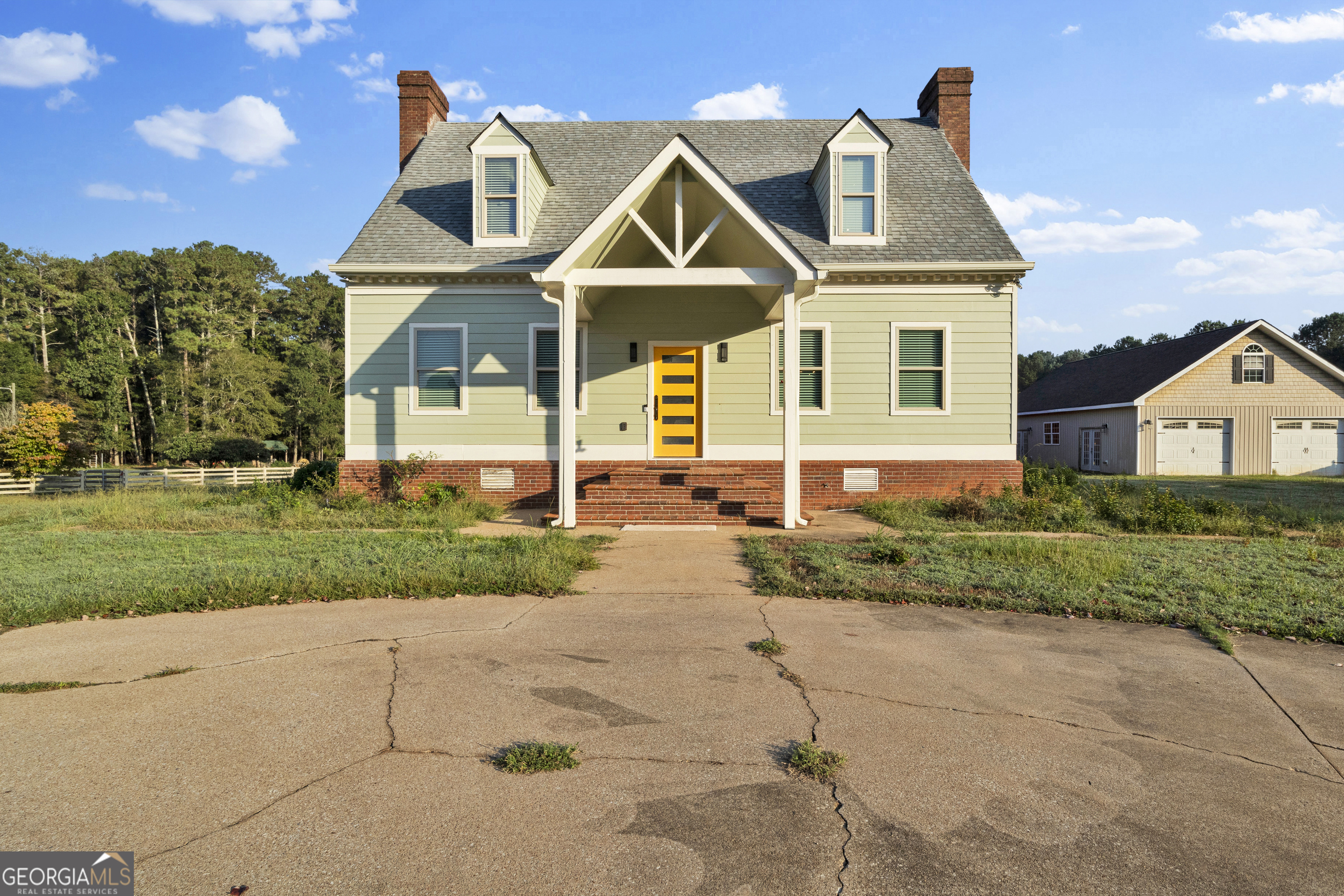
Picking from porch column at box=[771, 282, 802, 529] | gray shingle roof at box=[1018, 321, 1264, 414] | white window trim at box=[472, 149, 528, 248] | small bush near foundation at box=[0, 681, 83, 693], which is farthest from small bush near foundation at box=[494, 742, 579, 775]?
gray shingle roof at box=[1018, 321, 1264, 414]

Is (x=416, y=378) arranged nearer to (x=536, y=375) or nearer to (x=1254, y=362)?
(x=536, y=375)

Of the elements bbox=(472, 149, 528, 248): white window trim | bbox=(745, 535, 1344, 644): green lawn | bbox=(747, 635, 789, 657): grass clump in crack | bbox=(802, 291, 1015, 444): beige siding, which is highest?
bbox=(472, 149, 528, 248): white window trim

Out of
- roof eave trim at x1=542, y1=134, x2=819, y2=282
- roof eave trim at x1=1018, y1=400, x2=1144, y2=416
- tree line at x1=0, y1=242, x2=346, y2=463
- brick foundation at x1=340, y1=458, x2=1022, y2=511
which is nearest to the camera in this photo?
roof eave trim at x1=542, y1=134, x2=819, y2=282

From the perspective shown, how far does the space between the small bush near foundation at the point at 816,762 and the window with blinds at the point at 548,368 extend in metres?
11.0

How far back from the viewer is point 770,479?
1291 cm

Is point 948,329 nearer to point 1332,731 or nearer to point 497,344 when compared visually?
point 497,344

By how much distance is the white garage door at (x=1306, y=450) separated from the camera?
25172 millimetres

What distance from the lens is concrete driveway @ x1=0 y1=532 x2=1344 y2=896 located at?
254 cm

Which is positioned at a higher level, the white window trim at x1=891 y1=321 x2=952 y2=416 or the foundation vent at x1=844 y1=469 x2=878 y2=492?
the white window trim at x1=891 y1=321 x2=952 y2=416

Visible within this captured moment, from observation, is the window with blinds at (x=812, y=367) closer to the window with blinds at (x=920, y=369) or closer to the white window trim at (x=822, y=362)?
the white window trim at (x=822, y=362)

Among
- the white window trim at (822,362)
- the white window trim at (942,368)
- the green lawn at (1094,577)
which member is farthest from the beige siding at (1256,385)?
the green lawn at (1094,577)

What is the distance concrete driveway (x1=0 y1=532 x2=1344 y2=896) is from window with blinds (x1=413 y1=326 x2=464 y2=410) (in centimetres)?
864

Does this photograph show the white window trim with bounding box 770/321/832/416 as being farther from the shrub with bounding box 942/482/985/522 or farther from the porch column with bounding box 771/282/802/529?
the shrub with bounding box 942/482/985/522

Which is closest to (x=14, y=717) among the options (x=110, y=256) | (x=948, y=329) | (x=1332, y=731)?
(x=1332, y=731)
